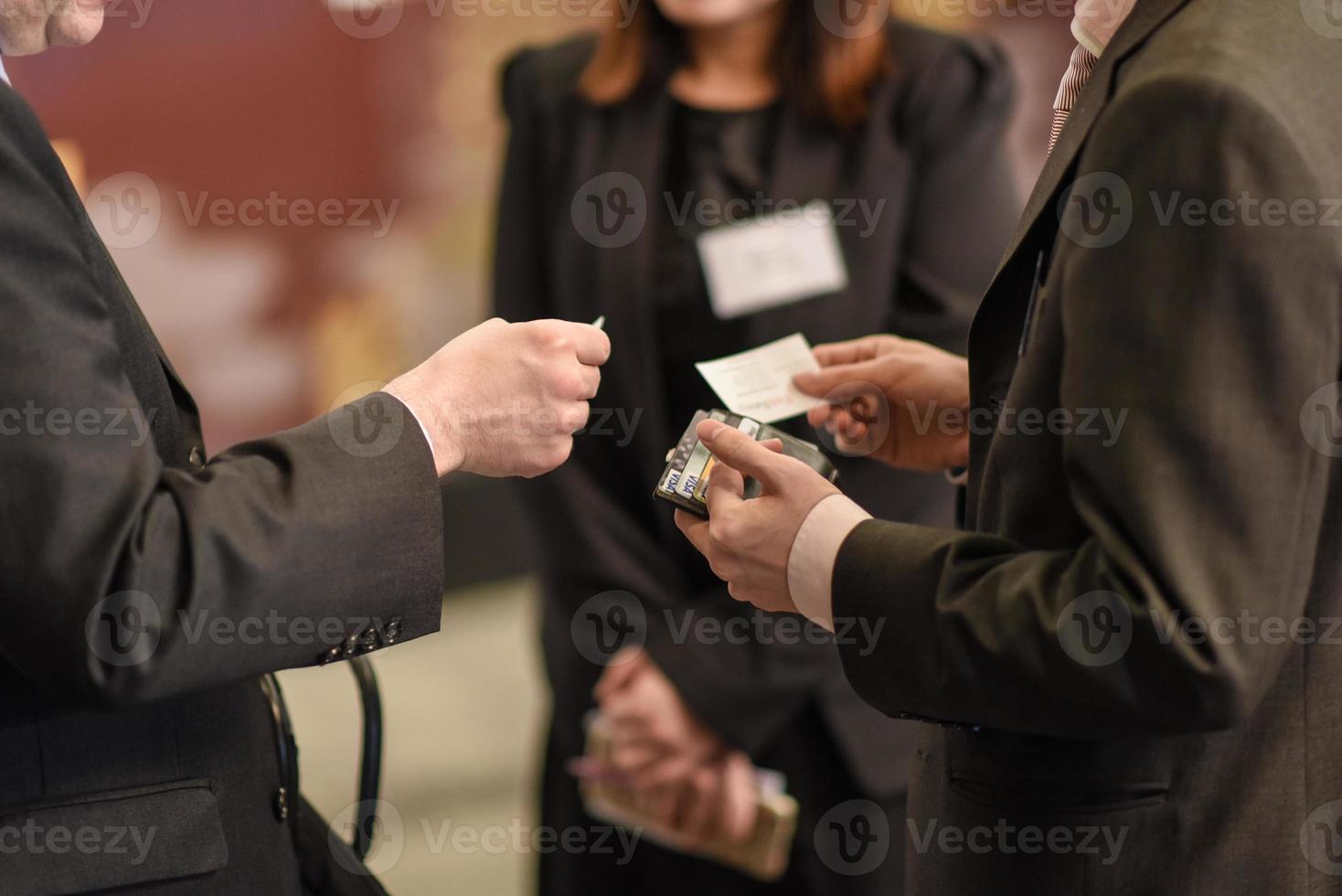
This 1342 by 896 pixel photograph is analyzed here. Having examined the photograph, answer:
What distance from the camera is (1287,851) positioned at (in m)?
1.05

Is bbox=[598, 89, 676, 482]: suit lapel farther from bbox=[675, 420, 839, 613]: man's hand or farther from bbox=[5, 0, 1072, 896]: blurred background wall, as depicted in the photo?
bbox=[5, 0, 1072, 896]: blurred background wall

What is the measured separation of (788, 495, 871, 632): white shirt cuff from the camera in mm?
1080

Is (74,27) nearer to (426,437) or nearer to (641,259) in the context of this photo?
(426,437)

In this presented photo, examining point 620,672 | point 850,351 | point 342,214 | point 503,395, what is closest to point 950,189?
point 850,351

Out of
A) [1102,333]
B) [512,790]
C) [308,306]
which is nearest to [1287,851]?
[1102,333]

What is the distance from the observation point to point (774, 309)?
2023mm

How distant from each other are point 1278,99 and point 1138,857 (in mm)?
592

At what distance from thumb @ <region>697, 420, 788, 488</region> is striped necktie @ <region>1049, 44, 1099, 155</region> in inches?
13.6

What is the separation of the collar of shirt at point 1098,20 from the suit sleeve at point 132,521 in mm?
663

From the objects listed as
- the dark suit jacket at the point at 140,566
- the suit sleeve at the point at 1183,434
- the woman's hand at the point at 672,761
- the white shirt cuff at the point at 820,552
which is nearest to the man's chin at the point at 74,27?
the dark suit jacket at the point at 140,566

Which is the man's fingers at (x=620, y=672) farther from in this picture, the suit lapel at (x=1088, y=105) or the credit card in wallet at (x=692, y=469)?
the suit lapel at (x=1088, y=105)

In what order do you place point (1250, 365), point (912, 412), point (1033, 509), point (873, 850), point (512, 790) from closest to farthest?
point (1250, 365), point (1033, 509), point (912, 412), point (873, 850), point (512, 790)

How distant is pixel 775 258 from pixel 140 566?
1294 mm

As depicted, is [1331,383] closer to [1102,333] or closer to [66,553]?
[1102,333]
